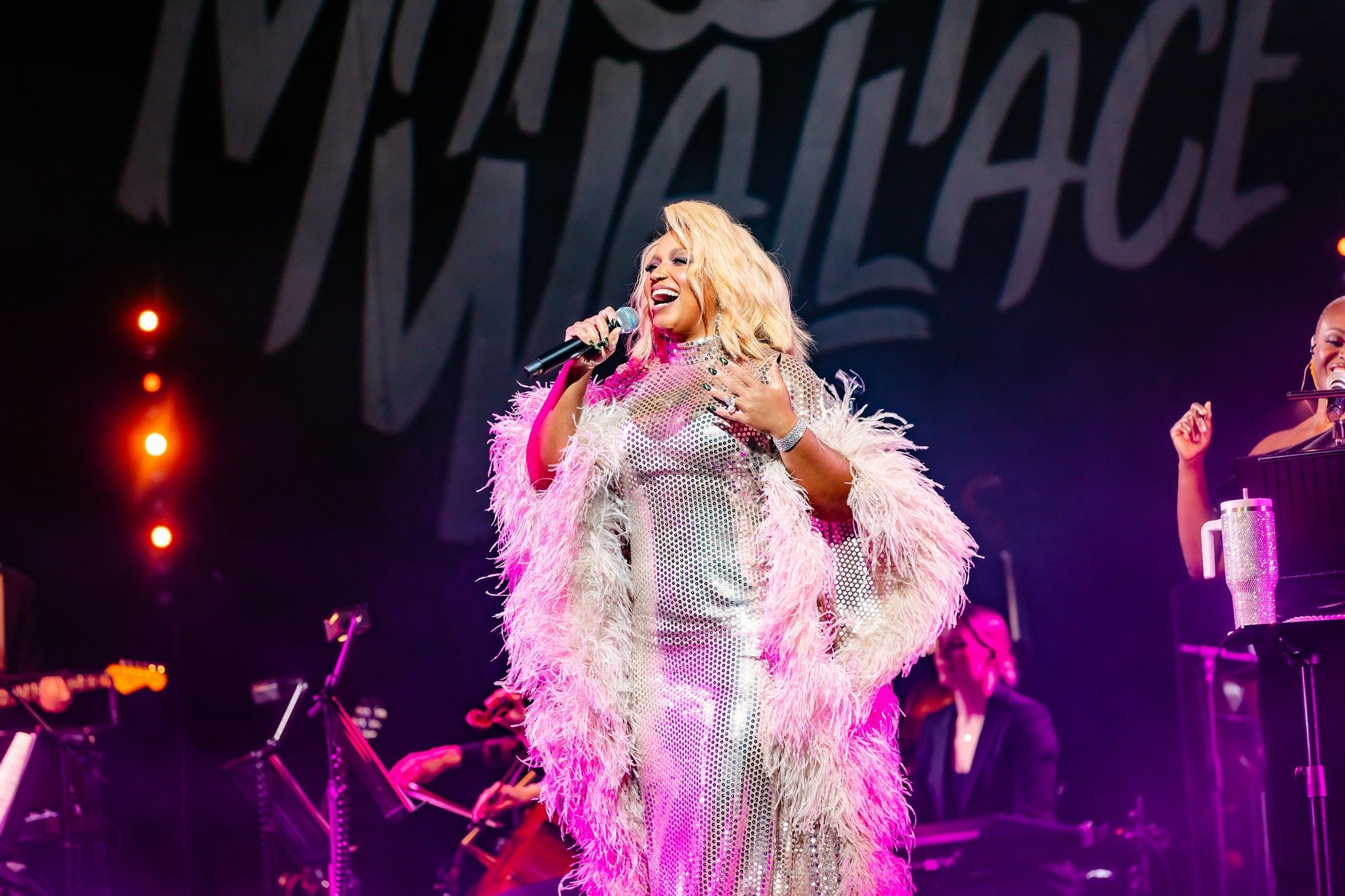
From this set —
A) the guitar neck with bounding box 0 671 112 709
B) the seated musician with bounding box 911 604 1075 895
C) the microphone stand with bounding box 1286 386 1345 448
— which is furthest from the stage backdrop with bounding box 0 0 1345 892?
the microphone stand with bounding box 1286 386 1345 448

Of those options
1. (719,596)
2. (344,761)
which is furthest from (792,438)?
(344,761)

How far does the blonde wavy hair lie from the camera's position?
2248 mm

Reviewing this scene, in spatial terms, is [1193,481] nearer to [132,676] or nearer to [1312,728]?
[1312,728]

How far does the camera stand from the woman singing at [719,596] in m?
1.98

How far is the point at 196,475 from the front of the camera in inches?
170

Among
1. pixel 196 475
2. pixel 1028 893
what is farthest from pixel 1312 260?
pixel 196 475

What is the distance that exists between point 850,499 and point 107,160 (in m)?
3.42

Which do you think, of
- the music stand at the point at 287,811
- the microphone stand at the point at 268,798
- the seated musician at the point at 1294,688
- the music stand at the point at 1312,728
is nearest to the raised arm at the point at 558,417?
the music stand at the point at 1312,728

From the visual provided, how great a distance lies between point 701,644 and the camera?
2.04 metres

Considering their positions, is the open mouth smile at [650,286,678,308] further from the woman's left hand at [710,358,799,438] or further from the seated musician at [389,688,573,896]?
the seated musician at [389,688,573,896]

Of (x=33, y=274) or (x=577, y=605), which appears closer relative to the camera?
(x=577, y=605)

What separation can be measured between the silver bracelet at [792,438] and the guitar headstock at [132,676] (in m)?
2.99

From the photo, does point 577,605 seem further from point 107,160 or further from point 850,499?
point 107,160

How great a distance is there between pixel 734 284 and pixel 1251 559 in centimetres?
127
